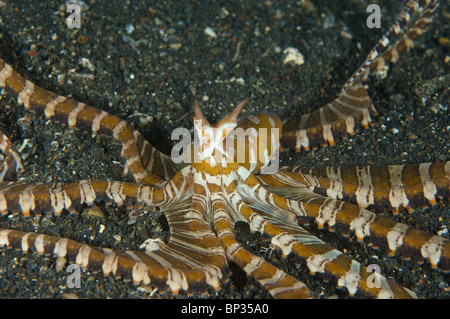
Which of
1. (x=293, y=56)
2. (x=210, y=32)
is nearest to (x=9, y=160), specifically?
(x=210, y=32)

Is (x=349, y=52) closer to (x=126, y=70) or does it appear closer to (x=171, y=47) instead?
(x=171, y=47)

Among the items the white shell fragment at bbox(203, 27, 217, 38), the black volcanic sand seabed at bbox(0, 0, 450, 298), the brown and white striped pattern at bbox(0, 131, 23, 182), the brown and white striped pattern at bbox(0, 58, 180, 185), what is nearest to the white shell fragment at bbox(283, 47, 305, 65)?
the black volcanic sand seabed at bbox(0, 0, 450, 298)

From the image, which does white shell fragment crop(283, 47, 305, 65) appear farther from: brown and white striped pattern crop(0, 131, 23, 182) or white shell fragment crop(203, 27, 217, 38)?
brown and white striped pattern crop(0, 131, 23, 182)

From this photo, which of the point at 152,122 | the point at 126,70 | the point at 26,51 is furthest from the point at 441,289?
the point at 26,51

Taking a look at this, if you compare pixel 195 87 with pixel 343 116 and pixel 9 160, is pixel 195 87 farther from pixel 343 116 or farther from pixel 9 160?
pixel 9 160

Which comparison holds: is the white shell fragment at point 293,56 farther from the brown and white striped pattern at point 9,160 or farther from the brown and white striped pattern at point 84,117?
the brown and white striped pattern at point 9,160

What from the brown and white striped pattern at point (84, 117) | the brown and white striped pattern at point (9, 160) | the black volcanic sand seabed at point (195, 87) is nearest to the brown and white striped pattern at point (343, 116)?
the black volcanic sand seabed at point (195, 87)
